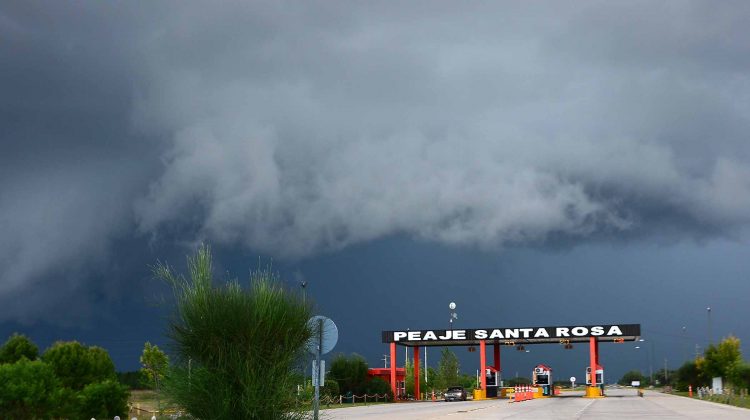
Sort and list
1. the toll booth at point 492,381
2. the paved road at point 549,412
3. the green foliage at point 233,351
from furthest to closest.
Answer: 1. the toll booth at point 492,381
2. the paved road at point 549,412
3. the green foliage at point 233,351

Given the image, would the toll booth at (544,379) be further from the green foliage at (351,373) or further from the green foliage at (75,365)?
the green foliage at (75,365)

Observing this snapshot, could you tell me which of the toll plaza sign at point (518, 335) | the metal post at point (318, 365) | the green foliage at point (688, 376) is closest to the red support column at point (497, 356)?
the toll plaza sign at point (518, 335)

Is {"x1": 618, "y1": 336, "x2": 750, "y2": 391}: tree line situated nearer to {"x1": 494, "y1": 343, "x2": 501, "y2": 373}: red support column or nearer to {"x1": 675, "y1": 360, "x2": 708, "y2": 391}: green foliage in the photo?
{"x1": 675, "y1": 360, "x2": 708, "y2": 391}: green foliage

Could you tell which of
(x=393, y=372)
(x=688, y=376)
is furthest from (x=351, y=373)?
(x=688, y=376)

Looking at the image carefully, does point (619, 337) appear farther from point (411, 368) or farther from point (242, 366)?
point (242, 366)

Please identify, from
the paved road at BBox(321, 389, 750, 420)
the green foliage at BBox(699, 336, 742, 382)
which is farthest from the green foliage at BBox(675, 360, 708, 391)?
the paved road at BBox(321, 389, 750, 420)

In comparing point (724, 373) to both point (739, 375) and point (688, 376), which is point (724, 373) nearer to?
point (739, 375)

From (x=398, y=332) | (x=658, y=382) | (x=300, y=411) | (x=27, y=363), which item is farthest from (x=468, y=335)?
(x=658, y=382)

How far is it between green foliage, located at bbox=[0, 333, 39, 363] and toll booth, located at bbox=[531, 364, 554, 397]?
52.5 metres

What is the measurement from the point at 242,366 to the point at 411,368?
84.6 metres

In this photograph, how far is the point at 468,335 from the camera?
66125 millimetres

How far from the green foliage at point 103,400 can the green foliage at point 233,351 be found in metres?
16.9

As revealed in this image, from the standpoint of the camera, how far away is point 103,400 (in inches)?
1147

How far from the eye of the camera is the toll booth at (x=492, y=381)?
70125 mm
